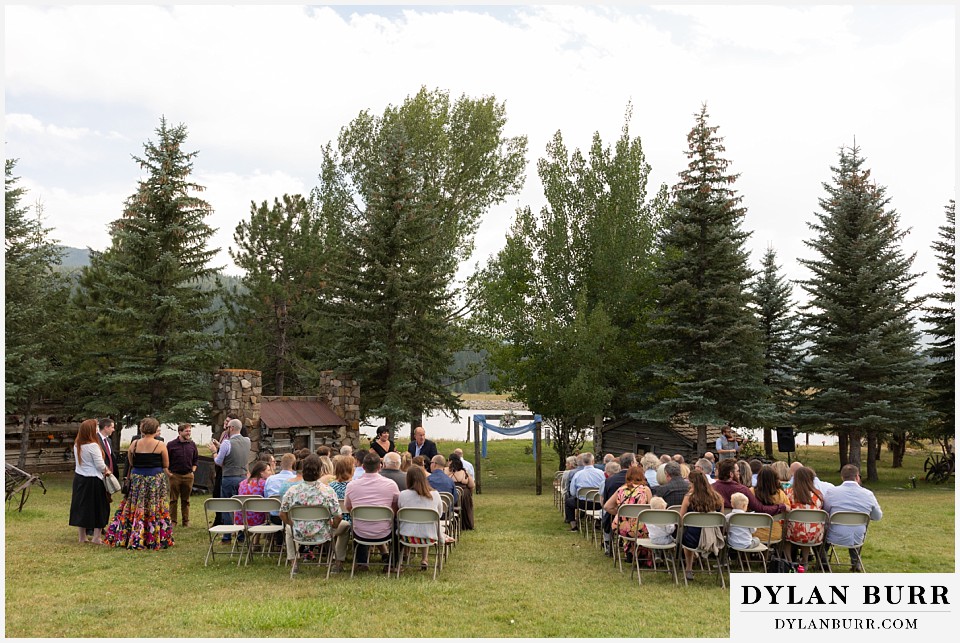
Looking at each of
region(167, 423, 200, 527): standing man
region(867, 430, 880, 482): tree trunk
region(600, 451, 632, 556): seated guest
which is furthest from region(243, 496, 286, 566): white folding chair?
region(867, 430, 880, 482): tree trunk

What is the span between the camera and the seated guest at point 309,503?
8.20 metres

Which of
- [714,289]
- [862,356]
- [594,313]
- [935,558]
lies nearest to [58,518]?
[935,558]

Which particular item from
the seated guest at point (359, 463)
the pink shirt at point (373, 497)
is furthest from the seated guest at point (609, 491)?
the seated guest at point (359, 463)

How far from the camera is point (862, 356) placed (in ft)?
72.6

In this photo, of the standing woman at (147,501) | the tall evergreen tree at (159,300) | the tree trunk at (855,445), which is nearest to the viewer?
the standing woman at (147,501)

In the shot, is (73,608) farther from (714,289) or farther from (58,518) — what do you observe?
(714,289)

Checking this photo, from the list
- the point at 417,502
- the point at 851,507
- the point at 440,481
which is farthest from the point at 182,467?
the point at 851,507

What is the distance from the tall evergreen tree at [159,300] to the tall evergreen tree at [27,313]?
1434 millimetres

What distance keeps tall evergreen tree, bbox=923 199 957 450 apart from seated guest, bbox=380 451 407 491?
806 inches

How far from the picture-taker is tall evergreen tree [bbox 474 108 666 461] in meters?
22.8

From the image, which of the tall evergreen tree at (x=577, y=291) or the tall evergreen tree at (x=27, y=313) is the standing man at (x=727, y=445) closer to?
the tall evergreen tree at (x=577, y=291)

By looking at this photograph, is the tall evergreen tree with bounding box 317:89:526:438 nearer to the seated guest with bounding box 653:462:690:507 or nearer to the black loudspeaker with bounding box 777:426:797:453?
the black loudspeaker with bounding box 777:426:797:453

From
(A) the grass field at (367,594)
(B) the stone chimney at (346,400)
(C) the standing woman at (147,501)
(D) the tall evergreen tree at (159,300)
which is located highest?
(D) the tall evergreen tree at (159,300)

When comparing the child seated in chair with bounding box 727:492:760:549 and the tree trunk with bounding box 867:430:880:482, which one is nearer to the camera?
the child seated in chair with bounding box 727:492:760:549
